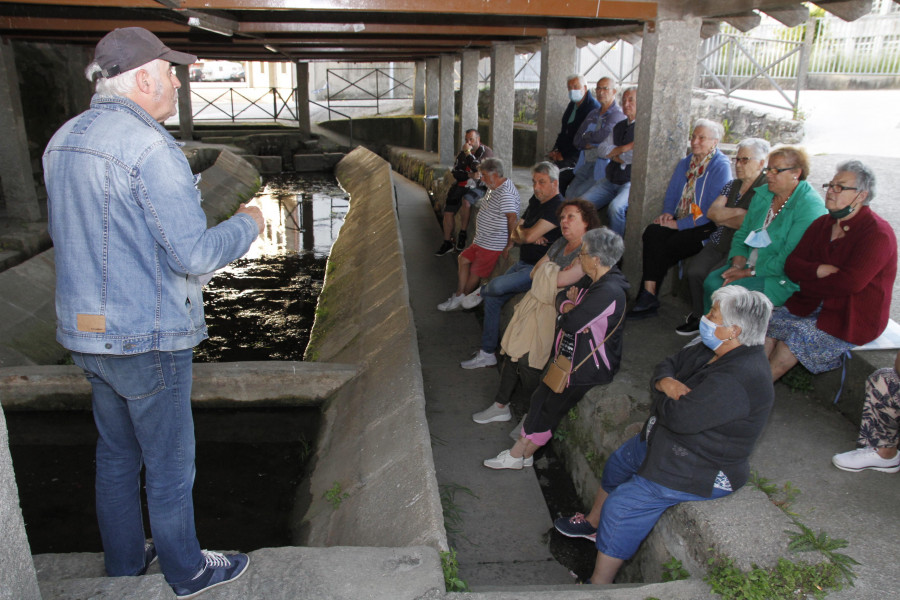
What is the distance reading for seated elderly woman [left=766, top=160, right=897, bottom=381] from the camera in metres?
3.93

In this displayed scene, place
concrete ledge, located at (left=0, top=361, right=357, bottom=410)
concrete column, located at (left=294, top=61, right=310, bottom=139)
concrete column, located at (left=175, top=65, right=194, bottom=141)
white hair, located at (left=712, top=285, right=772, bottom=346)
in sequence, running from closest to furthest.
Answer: white hair, located at (left=712, top=285, right=772, bottom=346) < concrete ledge, located at (left=0, top=361, right=357, bottom=410) < concrete column, located at (left=175, top=65, right=194, bottom=141) < concrete column, located at (left=294, top=61, right=310, bottom=139)

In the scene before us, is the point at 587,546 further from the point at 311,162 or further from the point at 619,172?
the point at 311,162

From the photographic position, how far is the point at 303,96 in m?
23.1

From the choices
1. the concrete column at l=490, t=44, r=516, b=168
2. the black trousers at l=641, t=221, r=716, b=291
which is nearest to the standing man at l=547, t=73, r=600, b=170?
the black trousers at l=641, t=221, r=716, b=291

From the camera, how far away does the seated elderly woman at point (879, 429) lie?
363cm

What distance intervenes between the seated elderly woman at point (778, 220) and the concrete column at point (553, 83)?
590 cm

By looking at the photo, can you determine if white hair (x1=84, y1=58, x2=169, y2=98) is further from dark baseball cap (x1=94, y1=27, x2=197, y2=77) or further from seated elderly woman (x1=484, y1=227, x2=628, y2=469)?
seated elderly woman (x1=484, y1=227, x2=628, y2=469)

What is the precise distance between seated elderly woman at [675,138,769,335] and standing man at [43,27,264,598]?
3931 mm

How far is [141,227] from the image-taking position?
7.86 feet

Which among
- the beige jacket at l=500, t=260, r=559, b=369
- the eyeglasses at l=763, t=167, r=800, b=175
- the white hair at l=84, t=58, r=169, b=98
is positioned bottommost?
the beige jacket at l=500, t=260, r=559, b=369

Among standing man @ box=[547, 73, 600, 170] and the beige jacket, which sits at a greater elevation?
standing man @ box=[547, 73, 600, 170]

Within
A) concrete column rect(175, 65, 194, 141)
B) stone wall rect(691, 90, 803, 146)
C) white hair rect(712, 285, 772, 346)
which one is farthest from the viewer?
concrete column rect(175, 65, 194, 141)

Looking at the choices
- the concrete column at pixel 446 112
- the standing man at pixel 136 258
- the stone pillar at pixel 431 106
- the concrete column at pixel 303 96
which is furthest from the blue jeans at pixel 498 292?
the concrete column at pixel 303 96

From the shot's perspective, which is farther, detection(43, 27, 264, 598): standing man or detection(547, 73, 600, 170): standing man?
detection(547, 73, 600, 170): standing man
